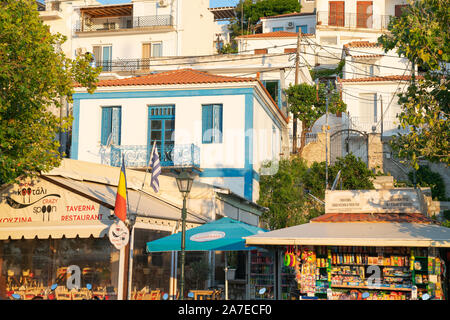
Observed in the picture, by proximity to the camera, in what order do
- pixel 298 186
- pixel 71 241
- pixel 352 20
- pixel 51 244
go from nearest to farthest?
pixel 71 241 < pixel 51 244 < pixel 298 186 < pixel 352 20

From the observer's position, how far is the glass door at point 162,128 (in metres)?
25.4

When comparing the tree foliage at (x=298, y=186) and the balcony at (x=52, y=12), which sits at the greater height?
the balcony at (x=52, y=12)

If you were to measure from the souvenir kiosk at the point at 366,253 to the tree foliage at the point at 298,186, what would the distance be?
10.7 m

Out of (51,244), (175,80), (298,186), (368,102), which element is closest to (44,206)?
(51,244)

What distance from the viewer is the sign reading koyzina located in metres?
15.4

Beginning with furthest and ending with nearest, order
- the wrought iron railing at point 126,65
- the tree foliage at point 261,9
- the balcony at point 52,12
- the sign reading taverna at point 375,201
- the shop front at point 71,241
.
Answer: the tree foliage at point 261,9
the balcony at point 52,12
the wrought iron railing at point 126,65
the shop front at point 71,241
the sign reading taverna at point 375,201

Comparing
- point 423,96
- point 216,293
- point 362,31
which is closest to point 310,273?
point 216,293

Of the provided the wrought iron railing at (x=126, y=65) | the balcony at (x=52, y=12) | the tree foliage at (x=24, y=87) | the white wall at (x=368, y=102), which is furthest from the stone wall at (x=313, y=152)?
the balcony at (x=52, y=12)

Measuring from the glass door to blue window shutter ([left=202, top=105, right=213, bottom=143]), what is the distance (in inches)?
52.9

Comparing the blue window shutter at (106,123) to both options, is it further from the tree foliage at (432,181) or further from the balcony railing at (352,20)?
the balcony railing at (352,20)

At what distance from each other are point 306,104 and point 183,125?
10415 mm

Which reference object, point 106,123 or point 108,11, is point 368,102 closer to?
point 106,123

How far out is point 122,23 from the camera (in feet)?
153

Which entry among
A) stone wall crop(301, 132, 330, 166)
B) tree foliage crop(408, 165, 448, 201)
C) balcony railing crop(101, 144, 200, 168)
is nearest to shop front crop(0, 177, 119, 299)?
balcony railing crop(101, 144, 200, 168)
